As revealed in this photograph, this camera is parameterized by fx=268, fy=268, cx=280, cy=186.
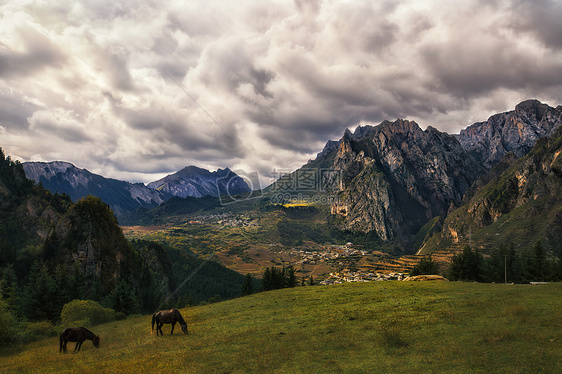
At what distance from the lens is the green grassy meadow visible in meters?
16.9

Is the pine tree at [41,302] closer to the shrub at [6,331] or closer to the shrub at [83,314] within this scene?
the shrub at [83,314]

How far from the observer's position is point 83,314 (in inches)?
1570

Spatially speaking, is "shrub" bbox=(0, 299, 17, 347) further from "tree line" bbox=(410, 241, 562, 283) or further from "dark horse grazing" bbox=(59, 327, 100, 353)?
"tree line" bbox=(410, 241, 562, 283)

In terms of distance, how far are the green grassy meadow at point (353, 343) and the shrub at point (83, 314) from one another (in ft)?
20.7

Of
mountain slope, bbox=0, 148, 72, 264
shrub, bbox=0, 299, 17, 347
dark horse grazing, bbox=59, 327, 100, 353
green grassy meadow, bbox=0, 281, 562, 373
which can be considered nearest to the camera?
green grassy meadow, bbox=0, 281, 562, 373

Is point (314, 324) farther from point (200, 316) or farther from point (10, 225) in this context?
point (10, 225)

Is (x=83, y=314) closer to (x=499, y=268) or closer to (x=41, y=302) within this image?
(x=41, y=302)

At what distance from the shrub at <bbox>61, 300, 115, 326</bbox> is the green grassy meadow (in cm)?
630

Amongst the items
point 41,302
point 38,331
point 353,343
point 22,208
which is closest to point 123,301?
point 41,302

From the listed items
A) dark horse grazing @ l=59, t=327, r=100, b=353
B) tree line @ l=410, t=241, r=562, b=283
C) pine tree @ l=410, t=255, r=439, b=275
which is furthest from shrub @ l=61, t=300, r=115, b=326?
tree line @ l=410, t=241, r=562, b=283

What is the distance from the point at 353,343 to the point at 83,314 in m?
40.3

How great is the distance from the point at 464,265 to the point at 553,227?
171 meters

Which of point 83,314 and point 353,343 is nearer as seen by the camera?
point 353,343

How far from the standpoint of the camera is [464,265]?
84.8 m
